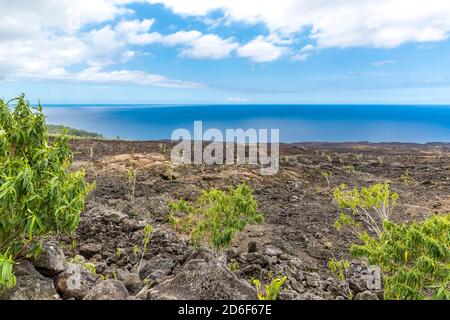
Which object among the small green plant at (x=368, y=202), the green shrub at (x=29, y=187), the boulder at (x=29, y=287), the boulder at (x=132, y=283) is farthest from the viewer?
→ the small green plant at (x=368, y=202)

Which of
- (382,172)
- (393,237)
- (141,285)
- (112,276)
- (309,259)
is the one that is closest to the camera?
(393,237)

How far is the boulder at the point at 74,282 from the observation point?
4.23m

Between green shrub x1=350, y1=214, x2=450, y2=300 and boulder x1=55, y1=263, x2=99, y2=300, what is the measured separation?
3.60m

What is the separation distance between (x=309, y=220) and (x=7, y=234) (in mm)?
7535

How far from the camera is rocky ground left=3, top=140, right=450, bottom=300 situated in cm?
425

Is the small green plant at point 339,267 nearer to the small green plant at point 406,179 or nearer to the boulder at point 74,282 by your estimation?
the boulder at point 74,282

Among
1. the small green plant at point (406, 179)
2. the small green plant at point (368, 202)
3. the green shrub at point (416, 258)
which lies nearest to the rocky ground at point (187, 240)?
the small green plant at point (406, 179)

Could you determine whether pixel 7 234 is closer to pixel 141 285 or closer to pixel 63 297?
pixel 63 297

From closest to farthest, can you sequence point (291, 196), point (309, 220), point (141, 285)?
point (141, 285) < point (309, 220) < point (291, 196)

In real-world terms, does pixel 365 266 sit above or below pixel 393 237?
below

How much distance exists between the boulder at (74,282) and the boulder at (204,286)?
2.99 ft

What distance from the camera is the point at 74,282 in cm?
432

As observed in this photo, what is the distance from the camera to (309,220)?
9781 millimetres
